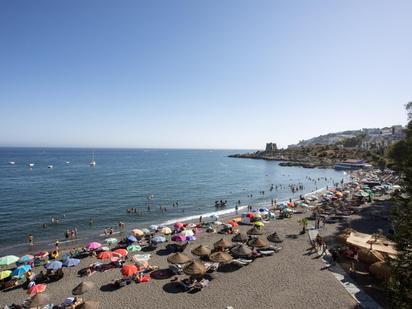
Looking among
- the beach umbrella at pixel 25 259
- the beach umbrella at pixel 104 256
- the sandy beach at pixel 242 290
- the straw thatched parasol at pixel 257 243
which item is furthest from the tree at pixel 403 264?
the beach umbrella at pixel 25 259

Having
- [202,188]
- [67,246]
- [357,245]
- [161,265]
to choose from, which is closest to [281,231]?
[357,245]

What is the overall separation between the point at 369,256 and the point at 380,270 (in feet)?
6.29

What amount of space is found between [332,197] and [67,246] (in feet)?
130

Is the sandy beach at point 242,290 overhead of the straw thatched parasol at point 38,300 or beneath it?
beneath

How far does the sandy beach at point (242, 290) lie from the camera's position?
1549cm

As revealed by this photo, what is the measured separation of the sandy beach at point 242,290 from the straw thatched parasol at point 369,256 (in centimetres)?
277

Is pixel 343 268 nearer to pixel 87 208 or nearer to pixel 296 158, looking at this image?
pixel 87 208

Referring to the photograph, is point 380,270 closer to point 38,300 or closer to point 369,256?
point 369,256

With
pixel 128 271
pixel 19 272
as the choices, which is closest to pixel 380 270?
pixel 128 271

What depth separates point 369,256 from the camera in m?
18.8

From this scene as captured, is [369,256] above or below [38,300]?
above

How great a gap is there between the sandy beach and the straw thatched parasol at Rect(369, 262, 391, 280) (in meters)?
2.45

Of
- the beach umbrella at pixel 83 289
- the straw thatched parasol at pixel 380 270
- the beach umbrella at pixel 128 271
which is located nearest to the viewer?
the beach umbrella at pixel 83 289

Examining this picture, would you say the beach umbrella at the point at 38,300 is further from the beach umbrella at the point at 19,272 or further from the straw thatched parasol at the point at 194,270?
the straw thatched parasol at the point at 194,270
